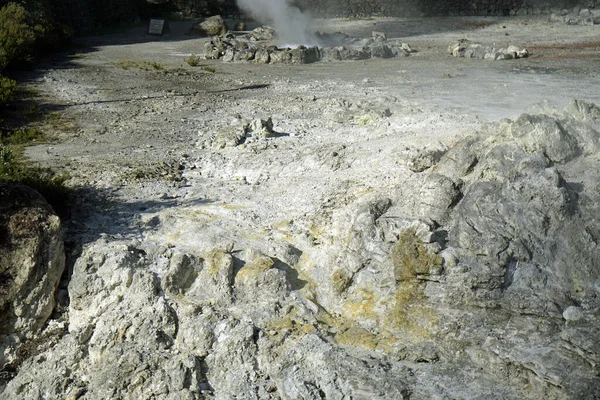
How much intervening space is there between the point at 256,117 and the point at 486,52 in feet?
20.2

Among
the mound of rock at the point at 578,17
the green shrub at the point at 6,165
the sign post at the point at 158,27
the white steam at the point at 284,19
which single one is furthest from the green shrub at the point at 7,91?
the mound of rock at the point at 578,17

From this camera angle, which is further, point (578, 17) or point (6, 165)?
point (578, 17)

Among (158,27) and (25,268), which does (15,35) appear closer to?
(158,27)

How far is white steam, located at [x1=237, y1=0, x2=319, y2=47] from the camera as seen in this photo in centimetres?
1634

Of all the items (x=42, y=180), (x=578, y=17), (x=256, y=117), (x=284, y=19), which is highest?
(x=578, y=17)

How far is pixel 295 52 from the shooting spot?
13891mm

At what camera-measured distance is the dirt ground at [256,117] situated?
253 inches

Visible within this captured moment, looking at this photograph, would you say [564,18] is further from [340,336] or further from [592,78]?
[340,336]

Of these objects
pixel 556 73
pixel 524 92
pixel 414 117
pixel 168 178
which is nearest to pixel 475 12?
pixel 556 73

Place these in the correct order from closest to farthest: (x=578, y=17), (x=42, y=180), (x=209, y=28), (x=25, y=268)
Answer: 1. (x=25, y=268)
2. (x=42, y=180)
3. (x=578, y=17)
4. (x=209, y=28)

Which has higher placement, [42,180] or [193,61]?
[193,61]

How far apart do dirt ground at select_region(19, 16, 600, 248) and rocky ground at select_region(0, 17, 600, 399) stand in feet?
0.15

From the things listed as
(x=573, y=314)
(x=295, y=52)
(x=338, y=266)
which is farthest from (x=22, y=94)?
(x=573, y=314)

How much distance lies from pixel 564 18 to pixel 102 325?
54.8ft
